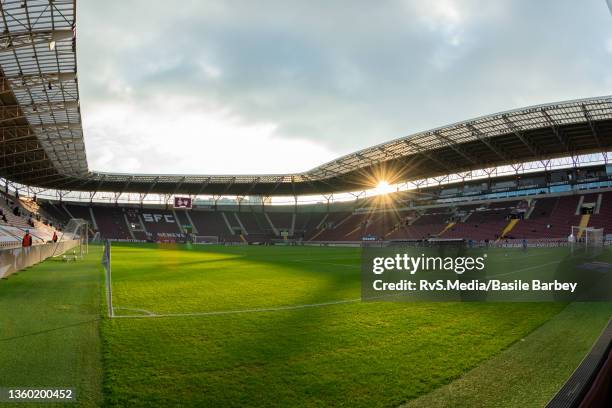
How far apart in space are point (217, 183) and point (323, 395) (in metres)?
69.5

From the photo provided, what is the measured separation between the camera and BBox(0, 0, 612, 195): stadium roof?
18.5 metres

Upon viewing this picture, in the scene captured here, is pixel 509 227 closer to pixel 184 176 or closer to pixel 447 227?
pixel 447 227

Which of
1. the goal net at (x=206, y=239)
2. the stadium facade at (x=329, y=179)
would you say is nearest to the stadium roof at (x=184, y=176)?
the stadium facade at (x=329, y=179)

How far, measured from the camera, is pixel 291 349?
205 inches

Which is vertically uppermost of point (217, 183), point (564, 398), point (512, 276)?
point (217, 183)

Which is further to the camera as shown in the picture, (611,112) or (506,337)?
(611,112)

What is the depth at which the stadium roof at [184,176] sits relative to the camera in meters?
18.5

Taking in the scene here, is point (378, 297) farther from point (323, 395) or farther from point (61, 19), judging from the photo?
point (61, 19)

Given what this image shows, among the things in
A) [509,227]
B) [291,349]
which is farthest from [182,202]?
[291,349]

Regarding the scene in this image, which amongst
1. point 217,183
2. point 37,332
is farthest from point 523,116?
point 217,183

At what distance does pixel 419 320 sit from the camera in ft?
23.2

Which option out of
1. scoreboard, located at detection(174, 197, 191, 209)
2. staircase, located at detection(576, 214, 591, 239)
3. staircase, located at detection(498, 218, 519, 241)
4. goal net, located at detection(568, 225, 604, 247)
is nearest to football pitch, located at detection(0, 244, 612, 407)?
goal net, located at detection(568, 225, 604, 247)

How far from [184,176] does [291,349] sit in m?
64.6

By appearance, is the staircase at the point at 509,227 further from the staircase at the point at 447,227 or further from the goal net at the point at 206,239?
the goal net at the point at 206,239
